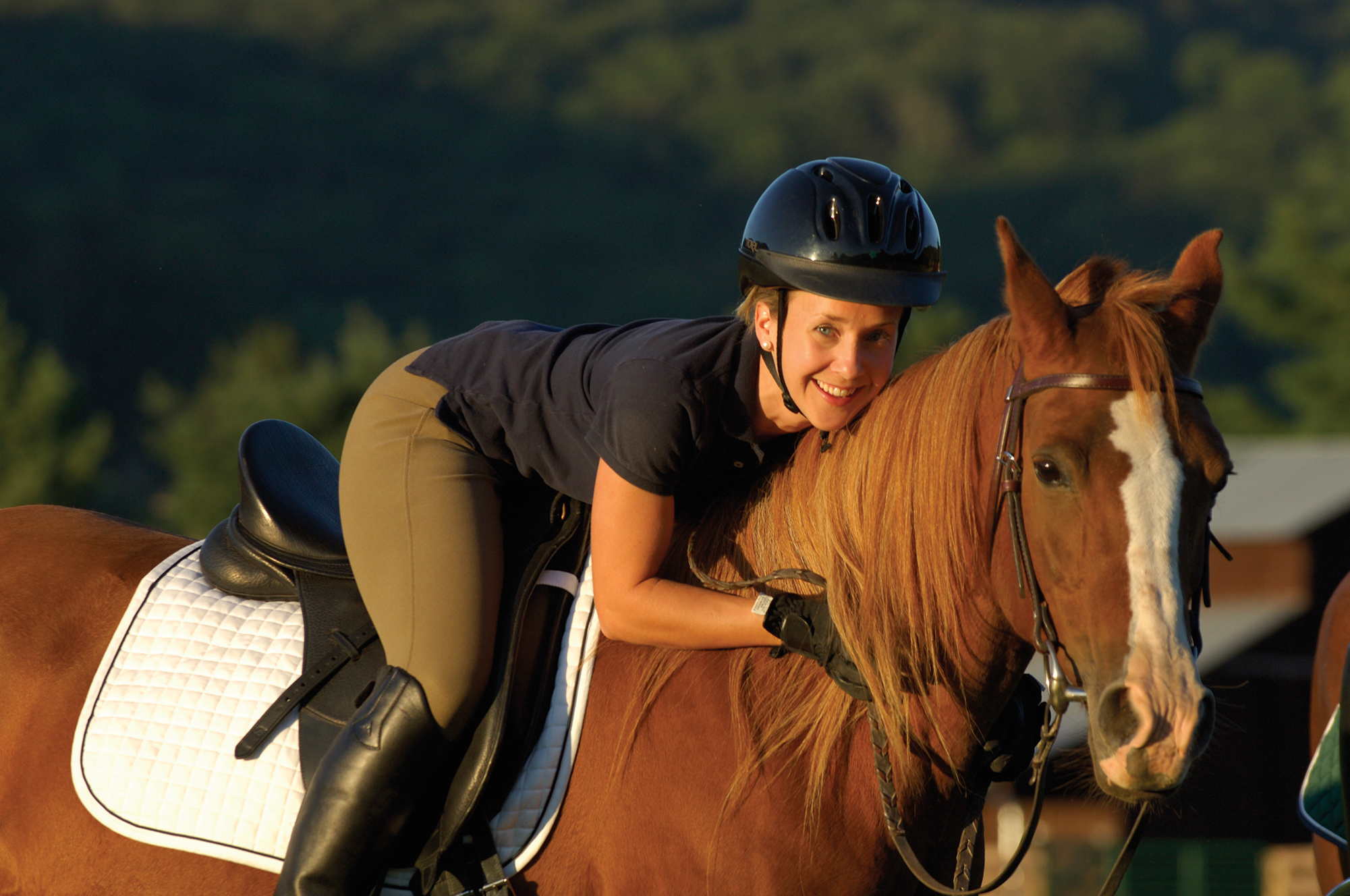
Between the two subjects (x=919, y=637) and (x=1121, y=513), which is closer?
(x=1121, y=513)

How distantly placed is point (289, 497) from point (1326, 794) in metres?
3.72

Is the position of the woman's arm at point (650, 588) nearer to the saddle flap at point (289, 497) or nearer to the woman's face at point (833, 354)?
the woman's face at point (833, 354)

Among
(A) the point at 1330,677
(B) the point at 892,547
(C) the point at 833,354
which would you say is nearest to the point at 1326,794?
(A) the point at 1330,677

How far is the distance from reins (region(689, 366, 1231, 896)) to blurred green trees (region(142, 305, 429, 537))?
80.7ft

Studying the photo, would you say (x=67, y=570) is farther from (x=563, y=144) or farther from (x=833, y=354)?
(x=563, y=144)

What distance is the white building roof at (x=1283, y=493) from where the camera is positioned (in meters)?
20.3

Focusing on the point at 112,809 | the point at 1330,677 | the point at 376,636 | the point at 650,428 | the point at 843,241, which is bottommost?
the point at 1330,677

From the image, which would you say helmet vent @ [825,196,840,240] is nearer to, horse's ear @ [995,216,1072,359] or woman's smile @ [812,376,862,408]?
woman's smile @ [812,376,862,408]

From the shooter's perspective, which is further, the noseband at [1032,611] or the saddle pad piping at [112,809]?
the saddle pad piping at [112,809]

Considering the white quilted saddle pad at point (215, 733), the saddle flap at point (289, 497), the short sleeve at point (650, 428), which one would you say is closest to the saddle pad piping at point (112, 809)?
the white quilted saddle pad at point (215, 733)

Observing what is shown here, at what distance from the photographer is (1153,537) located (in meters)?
2.67

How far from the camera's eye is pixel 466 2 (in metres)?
122

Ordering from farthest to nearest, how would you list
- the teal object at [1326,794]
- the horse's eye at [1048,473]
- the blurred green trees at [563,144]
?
the blurred green trees at [563,144]
the teal object at [1326,794]
the horse's eye at [1048,473]

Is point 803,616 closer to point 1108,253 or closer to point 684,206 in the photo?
point 1108,253
